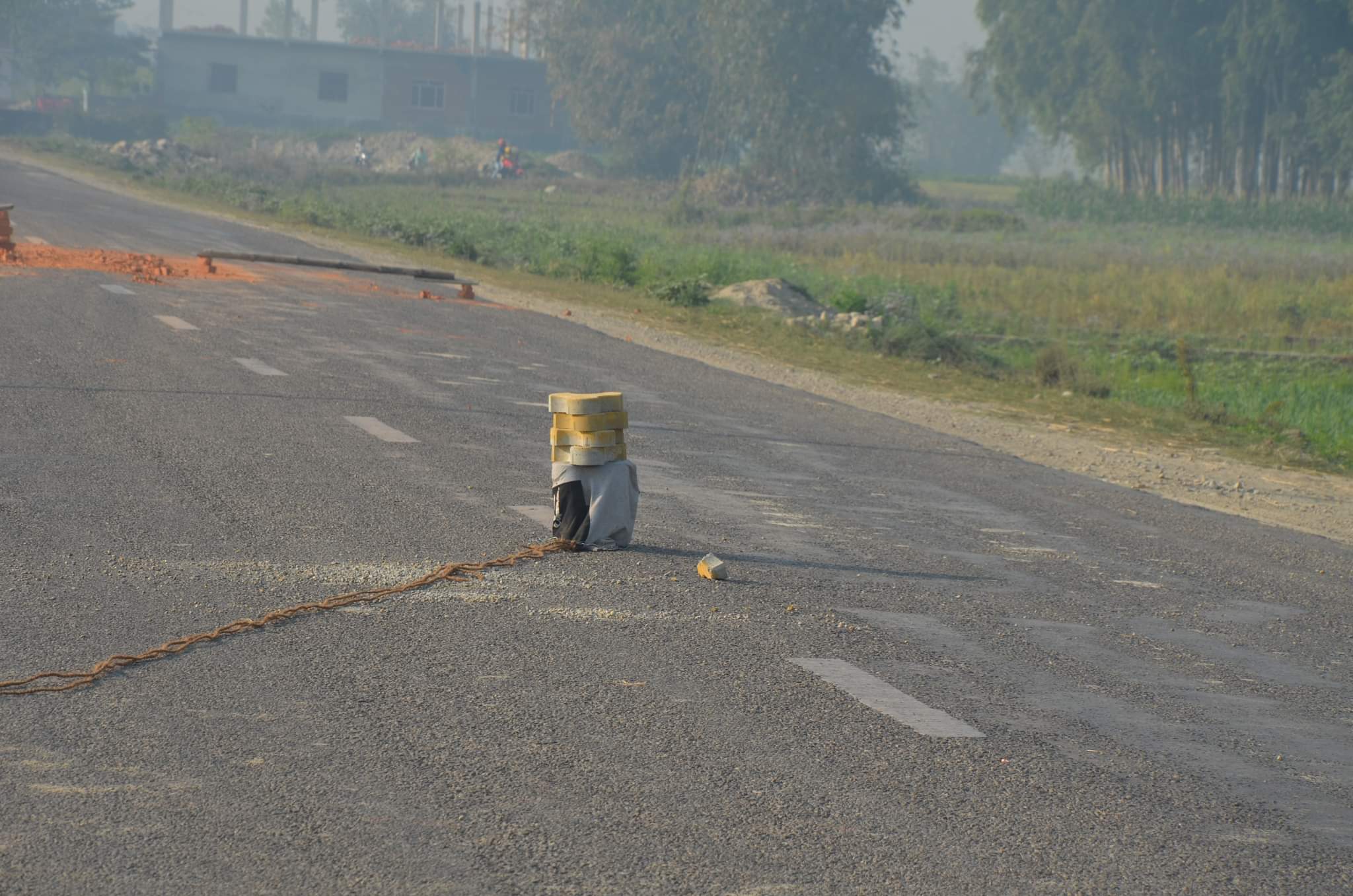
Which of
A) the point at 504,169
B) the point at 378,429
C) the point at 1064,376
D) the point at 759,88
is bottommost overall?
the point at 378,429

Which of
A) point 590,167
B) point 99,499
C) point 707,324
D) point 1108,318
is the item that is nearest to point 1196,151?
point 590,167

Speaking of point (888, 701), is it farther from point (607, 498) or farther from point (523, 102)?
point (523, 102)

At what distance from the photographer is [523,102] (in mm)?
99812

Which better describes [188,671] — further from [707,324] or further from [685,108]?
[685,108]

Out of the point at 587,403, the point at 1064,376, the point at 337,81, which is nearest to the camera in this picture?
the point at 587,403

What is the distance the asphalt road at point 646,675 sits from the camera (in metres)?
4.24

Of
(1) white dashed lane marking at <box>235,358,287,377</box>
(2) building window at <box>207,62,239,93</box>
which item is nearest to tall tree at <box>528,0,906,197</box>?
(2) building window at <box>207,62,239,93</box>

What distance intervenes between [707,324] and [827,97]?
190ft

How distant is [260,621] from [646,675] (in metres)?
1.68

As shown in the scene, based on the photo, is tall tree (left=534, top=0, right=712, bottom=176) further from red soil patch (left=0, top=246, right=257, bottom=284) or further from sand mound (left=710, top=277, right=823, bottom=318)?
red soil patch (left=0, top=246, right=257, bottom=284)

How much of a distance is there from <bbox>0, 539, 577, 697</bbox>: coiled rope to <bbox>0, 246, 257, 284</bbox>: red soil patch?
14.3 m

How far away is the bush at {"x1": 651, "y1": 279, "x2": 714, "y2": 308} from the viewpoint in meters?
24.0

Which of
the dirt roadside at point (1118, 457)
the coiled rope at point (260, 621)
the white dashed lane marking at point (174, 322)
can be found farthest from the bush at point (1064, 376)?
the coiled rope at point (260, 621)

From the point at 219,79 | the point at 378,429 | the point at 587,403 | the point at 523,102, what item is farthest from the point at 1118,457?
the point at 523,102
